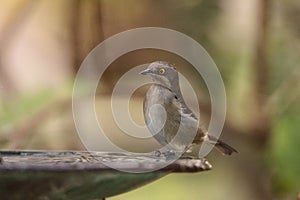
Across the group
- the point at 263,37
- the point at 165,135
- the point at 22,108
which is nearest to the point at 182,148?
the point at 165,135

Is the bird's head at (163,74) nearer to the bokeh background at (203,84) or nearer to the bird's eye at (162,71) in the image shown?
the bird's eye at (162,71)

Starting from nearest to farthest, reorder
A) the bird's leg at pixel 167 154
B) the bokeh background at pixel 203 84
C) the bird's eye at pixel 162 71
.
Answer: the bird's leg at pixel 167 154 → the bird's eye at pixel 162 71 → the bokeh background at pixel 203 84

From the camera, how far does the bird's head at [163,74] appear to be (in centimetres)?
87

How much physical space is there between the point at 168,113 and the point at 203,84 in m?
1.37

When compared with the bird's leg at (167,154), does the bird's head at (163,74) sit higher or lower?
higher

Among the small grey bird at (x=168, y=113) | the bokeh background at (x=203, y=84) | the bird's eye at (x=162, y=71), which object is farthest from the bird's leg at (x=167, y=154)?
the bokeh background at (x=203, y=84)

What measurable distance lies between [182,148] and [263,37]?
4.57ft

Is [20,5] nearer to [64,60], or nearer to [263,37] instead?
[64,60]

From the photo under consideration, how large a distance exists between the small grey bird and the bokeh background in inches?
40.2

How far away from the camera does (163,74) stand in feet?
2.92

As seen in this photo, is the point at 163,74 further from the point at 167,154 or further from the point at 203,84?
the point at 203,84

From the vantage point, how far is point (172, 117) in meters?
0.85

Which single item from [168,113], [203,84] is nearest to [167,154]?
[168,113]

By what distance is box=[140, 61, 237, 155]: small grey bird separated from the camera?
828 millimetres
